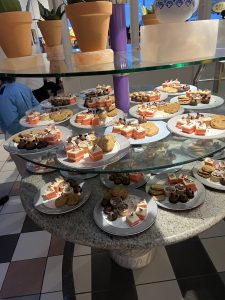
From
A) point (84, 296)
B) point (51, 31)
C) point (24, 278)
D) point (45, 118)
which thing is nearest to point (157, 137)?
point (51, 31)

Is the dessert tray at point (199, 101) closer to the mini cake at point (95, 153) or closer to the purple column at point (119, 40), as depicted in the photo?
the purple column at point (119, 40)

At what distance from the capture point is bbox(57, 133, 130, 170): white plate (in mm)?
1058

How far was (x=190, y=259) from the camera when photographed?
6.19ft

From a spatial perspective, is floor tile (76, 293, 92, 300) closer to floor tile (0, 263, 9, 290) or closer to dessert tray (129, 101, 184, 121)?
floor tile (0, 263, 9, 290)

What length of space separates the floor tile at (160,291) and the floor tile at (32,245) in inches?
32.1

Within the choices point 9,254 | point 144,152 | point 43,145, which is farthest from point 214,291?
point 9,254

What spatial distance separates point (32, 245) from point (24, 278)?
309 mm

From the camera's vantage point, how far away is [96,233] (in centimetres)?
117

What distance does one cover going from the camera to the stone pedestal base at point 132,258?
5.69ft

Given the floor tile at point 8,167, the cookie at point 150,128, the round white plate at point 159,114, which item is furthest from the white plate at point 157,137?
the floor tile at point 8,167

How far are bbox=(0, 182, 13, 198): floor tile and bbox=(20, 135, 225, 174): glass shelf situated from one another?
1877 millimetres

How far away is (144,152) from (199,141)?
0.27 m

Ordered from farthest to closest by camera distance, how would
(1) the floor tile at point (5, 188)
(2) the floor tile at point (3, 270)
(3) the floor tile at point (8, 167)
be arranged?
(3) the floor tile at point (8, 167)
(1) the floor tile at point (5, 188)
(2) the floor tile at point (3, 270)

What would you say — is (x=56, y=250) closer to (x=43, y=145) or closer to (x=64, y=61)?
(x=43, y=145)
